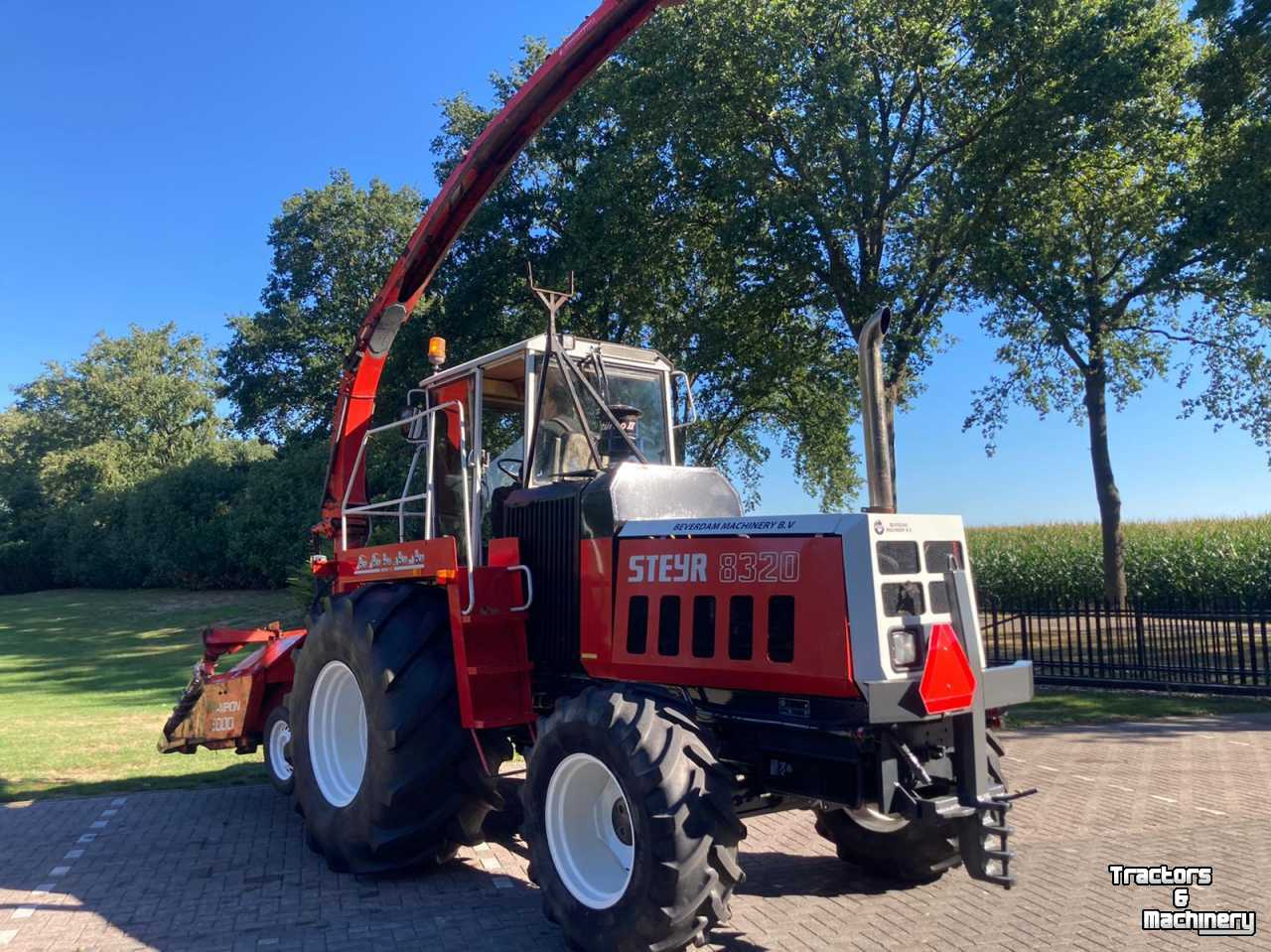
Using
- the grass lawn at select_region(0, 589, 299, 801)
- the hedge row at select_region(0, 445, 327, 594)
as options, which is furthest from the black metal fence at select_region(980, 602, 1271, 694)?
the hedge row at select_region(0, 445, 327, 594)

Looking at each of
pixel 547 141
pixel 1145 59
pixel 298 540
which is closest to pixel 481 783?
pixel 1145 59

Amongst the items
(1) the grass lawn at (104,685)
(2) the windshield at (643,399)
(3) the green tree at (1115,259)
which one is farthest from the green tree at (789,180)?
(2) the windshield at (643,399)

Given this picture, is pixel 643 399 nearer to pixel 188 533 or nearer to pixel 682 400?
pixel 682 400

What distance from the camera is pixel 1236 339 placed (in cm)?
1972

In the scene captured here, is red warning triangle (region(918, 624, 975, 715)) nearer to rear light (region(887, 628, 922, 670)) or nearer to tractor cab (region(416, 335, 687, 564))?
rear light (region(887, 628, 922, 670))

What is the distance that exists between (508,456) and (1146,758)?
22.7ft

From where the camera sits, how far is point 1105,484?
20.0m

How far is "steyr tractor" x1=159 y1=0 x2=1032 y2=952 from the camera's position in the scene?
14.3 ft

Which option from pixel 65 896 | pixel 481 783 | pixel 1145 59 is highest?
pixel 1145 59

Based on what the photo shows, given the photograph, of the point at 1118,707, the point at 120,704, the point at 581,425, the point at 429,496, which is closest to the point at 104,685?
the point at 120,704

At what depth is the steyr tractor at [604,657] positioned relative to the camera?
171 inches

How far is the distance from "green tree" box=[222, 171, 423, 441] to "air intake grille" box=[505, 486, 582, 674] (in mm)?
→ 25914

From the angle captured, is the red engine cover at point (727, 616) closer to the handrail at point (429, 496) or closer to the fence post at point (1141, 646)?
the handrail at point (429, 496)

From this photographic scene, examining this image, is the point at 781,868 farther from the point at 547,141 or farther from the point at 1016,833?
the point at 547,141
